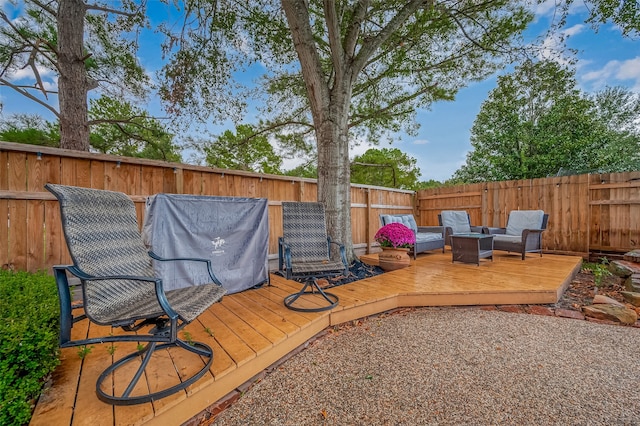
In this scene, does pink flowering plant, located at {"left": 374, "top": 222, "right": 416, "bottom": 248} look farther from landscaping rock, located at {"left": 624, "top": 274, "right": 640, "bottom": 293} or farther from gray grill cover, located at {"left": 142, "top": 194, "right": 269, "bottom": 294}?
landscaping rock, located at {"left": 624, "top": 274, "right": 640, "bottom": 293}

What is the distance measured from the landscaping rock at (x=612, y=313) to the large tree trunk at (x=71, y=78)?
24.4 feet

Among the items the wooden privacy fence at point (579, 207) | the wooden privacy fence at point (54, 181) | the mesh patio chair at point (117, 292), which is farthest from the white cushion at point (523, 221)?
the mesh patio chair at point (117, 292)

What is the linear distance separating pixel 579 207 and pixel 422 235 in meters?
3.28

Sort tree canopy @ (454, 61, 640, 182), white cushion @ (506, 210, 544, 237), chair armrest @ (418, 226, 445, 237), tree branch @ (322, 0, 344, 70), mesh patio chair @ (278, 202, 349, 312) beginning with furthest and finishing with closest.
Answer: tree canopy @ (454, 61, 640, 182) < chair armrest @ (418, 226, 445, 237) < white cushion @ (506, 210, 544, 237) < tree branch @ (322, 0, 344, 70) < mesh patio chair @ (278, 202, 349, 312)

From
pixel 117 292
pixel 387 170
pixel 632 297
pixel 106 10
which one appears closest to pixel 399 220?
pixel 632 297

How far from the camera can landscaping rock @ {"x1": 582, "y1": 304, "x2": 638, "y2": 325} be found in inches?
99.6

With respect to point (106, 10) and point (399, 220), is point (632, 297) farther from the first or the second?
point (106, 10)

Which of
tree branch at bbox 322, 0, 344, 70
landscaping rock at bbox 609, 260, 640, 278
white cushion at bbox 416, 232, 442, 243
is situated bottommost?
landscaping rock at bbox 609, 260, 640, 278

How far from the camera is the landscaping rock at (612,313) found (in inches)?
99.6

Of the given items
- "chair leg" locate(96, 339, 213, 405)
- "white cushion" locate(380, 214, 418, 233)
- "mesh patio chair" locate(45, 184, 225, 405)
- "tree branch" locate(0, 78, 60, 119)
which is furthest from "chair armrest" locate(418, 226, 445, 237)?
"tree branch" locate(0, 78, 60, 119)

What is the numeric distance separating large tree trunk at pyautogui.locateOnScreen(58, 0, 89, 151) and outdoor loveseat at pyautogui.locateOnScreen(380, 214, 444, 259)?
18.6 feet

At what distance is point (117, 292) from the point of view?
157 cm

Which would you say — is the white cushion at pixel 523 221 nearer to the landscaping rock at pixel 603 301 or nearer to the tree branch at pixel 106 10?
the landscaping rock at pixel 603 301

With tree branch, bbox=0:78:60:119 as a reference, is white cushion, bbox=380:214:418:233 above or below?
below
